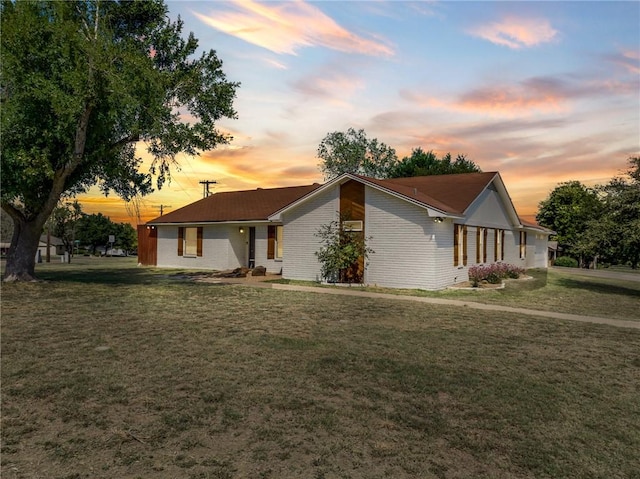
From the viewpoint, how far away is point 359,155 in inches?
2124

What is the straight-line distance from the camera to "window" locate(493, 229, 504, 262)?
2412 centimetres

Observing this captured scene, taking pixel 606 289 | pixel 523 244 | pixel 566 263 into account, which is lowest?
pixel 606 289

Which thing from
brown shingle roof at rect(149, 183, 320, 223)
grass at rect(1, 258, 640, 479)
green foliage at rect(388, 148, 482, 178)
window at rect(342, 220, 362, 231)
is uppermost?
green foliage at rect(388, 148, 482, 178)

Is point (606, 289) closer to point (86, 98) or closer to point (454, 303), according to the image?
point (454, 303)

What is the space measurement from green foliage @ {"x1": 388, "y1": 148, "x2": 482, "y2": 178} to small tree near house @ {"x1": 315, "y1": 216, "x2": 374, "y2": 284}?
33.0 meters

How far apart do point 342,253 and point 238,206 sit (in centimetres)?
1149

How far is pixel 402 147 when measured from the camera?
54531 mm

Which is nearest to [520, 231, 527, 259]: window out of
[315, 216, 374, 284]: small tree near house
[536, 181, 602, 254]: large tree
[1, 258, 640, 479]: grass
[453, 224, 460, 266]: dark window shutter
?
[453, 224, 460, 266]: dark window shutter

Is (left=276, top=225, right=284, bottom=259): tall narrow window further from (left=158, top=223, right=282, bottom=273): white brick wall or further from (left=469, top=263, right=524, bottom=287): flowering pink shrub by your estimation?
(left=469, top=263, right=524, bottom=287): flowering pink shrub

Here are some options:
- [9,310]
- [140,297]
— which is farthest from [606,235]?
[9,310]

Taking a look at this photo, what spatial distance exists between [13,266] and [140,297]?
778cm

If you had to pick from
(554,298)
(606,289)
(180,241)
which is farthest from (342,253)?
(180,241)

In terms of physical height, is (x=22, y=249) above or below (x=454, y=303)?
above

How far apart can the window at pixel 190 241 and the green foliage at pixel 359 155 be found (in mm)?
29896
